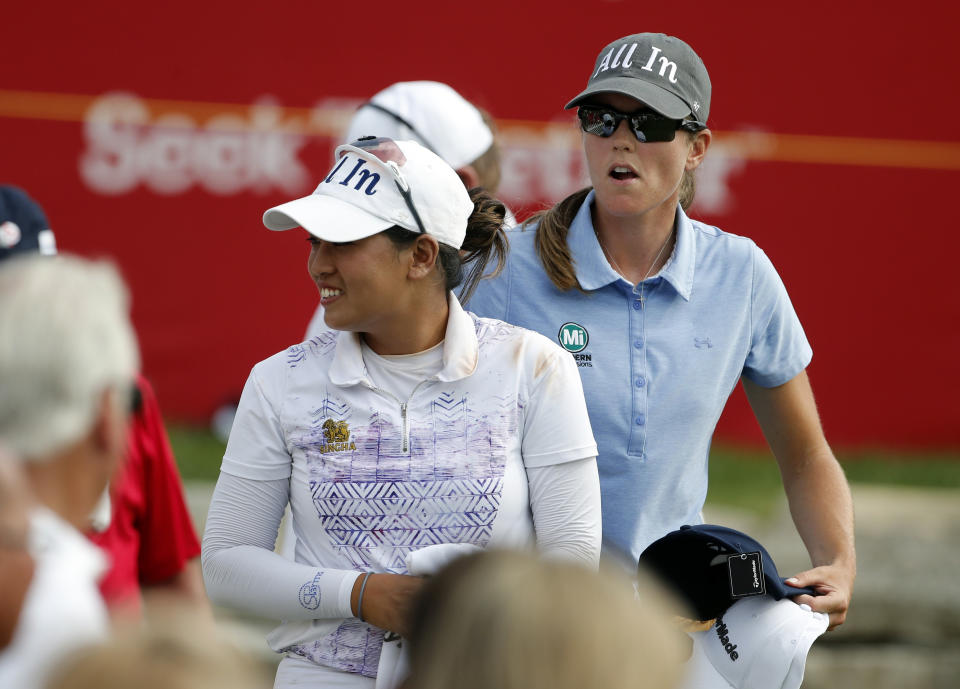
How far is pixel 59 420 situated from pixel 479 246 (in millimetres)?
1226

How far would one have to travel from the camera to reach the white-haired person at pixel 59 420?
153 centimetres

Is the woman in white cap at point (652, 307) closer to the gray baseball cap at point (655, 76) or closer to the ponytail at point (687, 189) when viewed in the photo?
the gray baseball cap at point (655, 76)

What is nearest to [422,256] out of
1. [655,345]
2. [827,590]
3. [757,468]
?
[655,345]

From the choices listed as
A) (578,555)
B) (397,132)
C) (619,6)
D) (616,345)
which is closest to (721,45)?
(619,6)

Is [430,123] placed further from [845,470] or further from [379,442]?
[845,470]

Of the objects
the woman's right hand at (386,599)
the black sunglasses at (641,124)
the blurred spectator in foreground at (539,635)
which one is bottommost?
the woman's right hand at (386,599)

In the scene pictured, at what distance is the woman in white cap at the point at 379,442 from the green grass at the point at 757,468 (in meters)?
3.94

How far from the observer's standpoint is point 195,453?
6496 millimetres

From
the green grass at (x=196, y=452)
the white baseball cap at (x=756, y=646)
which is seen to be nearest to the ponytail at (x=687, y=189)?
the white baseball cap at (x=756, y=646)

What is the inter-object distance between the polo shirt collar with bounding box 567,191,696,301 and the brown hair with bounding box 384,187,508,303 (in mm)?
180

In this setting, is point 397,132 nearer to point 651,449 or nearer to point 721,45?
point 651,449

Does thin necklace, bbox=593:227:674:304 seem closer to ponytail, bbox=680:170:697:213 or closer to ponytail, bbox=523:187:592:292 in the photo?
ponytail, bbox=523:187:592:292

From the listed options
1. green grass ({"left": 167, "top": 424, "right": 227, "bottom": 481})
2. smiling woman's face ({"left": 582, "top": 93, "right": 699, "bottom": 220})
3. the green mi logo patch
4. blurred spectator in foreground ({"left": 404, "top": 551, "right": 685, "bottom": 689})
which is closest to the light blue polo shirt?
the green mi logo patch

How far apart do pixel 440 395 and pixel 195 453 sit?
Result: 4340mm
